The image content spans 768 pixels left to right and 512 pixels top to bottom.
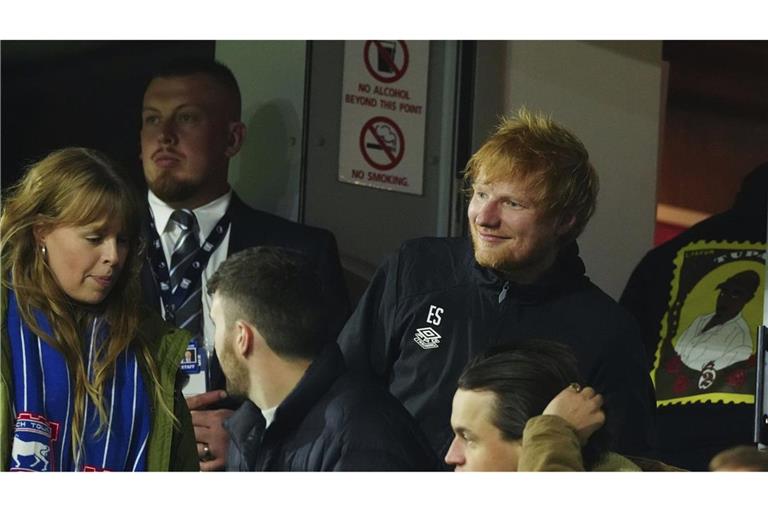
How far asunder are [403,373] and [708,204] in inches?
41.7

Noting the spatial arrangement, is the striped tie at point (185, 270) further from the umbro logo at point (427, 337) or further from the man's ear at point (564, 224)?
the man's ear at point (564, 224)

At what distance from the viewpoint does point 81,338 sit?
3990mm

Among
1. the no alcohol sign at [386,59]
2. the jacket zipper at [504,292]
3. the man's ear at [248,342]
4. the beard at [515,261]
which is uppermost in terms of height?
the no alcohol sign at [386,59]

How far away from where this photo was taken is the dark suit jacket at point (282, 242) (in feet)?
13.7

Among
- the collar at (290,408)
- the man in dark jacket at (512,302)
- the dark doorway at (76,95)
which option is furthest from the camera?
the dark doorway at (76,95)

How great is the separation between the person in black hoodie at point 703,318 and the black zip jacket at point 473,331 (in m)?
0.12

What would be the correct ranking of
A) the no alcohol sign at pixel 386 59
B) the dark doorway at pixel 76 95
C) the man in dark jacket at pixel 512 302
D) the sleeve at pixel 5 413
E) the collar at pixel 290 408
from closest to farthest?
the sleeve at pixel 5 413, the collar at pixel 290 408, the man in dark jacket at pixel 512 302, the dark doorway at pixel 76 95, the no alcohol sign at pixel 386 59

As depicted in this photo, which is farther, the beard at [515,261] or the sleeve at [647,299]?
the sleeve at [647,299]

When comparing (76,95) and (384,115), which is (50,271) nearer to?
(76,95)

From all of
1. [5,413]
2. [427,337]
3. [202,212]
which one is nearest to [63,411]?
[5,413]

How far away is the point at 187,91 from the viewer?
4238mm

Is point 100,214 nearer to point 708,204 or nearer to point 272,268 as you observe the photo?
point 272,268

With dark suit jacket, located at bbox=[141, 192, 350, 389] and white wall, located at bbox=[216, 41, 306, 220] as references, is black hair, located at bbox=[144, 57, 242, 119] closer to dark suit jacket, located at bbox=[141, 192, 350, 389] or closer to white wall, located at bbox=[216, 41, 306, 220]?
white wall, located at bbox=[216, 41, 306, 220]

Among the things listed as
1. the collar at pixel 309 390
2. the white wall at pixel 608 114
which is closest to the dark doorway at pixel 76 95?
the collar at pixel 309 390
